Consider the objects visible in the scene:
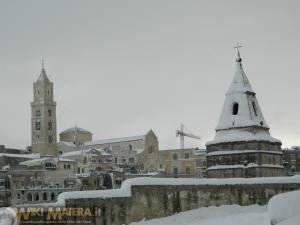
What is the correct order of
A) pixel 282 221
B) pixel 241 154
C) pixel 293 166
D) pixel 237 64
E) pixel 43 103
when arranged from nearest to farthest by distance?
pixel 282 221 < pixel 241 154 < pixel 237 64 < pixel 293 166 < pixel 43 103

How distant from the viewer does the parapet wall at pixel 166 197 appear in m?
23.9

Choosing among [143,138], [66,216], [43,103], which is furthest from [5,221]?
[43,103]

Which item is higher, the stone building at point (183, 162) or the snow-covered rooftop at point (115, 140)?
the snow-covered rooftop at point (115, 140)

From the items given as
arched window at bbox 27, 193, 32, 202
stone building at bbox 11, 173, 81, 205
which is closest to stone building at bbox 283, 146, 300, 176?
stone building at bbox 11, 173, 81, 205

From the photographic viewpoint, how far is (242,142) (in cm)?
3372

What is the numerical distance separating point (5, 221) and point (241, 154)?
17.0 metres

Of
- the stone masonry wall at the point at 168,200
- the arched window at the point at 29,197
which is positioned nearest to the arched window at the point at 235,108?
the stone masonry wall at the point at 168,200

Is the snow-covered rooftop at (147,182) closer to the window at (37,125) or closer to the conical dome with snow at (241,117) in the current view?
the conical dome with snow at (241,117)

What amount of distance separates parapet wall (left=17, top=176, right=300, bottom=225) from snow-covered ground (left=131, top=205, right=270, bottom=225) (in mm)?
306

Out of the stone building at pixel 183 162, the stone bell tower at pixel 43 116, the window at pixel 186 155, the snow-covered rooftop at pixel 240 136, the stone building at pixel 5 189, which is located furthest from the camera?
the stone bell tower at pixel 43 116

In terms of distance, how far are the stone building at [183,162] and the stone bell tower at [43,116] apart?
22519 mm

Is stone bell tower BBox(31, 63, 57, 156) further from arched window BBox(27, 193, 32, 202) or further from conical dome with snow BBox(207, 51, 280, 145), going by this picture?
conical dome with snow BBox(207, 51, 280, 145)

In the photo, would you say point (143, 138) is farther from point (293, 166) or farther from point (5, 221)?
point (5, 221)

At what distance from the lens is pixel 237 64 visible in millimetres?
37062
